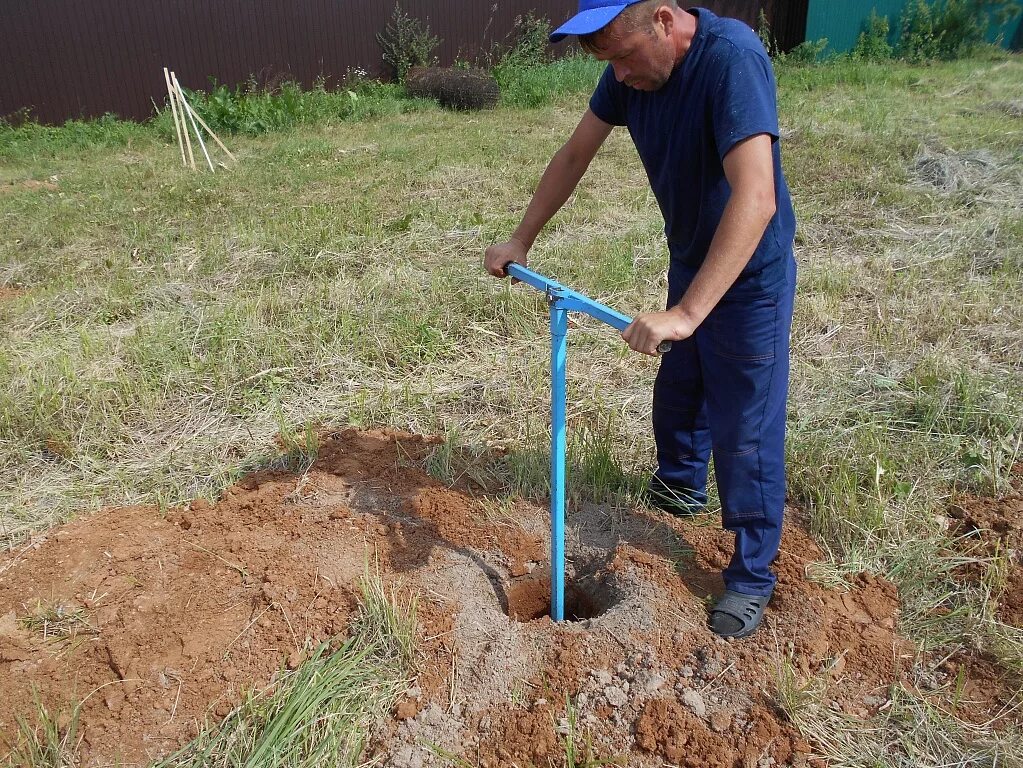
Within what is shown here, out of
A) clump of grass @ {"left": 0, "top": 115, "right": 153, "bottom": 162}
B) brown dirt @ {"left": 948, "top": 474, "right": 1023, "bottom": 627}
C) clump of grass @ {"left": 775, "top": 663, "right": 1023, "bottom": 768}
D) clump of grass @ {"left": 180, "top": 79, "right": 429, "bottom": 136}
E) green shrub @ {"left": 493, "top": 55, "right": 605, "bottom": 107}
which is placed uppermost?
green shrub @ {"left": 493, "top": 55, "right": 605, "bottom": 107}

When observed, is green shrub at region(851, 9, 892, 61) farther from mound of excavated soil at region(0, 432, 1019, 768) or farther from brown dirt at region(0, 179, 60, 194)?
mound of excavated soil at region(0, 432, 1019, 768)

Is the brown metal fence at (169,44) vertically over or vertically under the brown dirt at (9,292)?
over

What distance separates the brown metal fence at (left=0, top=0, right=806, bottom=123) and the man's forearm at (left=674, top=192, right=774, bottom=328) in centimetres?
1097

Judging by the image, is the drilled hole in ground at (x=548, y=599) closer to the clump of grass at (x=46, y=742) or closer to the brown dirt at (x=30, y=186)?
the clump of grass at (x=46, y=742)

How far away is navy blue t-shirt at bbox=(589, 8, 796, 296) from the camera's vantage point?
5.98 ft

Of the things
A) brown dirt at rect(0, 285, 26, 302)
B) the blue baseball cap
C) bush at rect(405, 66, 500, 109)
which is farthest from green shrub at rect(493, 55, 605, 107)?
the blue baseball cap

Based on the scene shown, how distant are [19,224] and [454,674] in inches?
238

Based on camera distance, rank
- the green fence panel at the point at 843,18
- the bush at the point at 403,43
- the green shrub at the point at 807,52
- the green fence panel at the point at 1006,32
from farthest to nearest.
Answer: the green fence panel at the point at 1006,32 < the green fence panel at the point at 843,18 < the green shrub at the point at 807,52 < the bush at the point at 403,43

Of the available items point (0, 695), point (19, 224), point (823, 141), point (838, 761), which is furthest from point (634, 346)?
point (823, 141)

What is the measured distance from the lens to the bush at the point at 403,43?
40.1 ft

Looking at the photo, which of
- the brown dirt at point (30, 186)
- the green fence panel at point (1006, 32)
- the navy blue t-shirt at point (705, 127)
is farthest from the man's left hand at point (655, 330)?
the green fence panel at point (1006, 32)

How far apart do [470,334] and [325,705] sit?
247 cm

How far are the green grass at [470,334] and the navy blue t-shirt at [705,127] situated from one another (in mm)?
1092

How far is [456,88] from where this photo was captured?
11.1m
